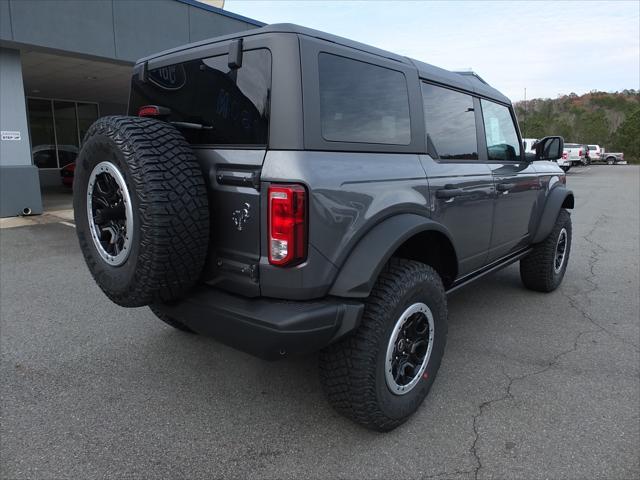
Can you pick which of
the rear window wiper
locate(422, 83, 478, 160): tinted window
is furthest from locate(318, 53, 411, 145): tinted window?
the rear window wiper

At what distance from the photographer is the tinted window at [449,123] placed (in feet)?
9.85

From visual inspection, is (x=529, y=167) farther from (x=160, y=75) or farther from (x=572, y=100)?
(x=572, y=100)

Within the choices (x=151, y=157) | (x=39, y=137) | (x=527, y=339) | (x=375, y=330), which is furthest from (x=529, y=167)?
(x=39, y=137)

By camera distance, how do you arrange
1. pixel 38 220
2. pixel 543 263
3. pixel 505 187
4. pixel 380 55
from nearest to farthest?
pixel 380 55
pixel 505 187
pixel 543 263
pixel 38 220

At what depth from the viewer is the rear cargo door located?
2.20 m

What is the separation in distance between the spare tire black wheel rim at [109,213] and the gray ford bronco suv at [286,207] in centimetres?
1

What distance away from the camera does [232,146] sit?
2.33 metres

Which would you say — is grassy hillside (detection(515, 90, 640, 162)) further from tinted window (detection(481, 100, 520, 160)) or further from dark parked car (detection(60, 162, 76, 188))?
tinted window (detection(481, 100, 520, 160))

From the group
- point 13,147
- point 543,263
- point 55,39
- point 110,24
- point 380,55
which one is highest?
point 110,24

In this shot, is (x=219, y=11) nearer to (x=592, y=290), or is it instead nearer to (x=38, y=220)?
(x=38, y=220)

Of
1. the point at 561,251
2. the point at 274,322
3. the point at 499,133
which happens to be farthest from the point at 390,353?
the point at 561,251

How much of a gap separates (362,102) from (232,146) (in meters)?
0.72

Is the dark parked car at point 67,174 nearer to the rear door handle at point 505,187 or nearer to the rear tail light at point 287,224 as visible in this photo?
the rear door handle at point 505,187

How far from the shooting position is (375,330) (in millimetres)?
2324
